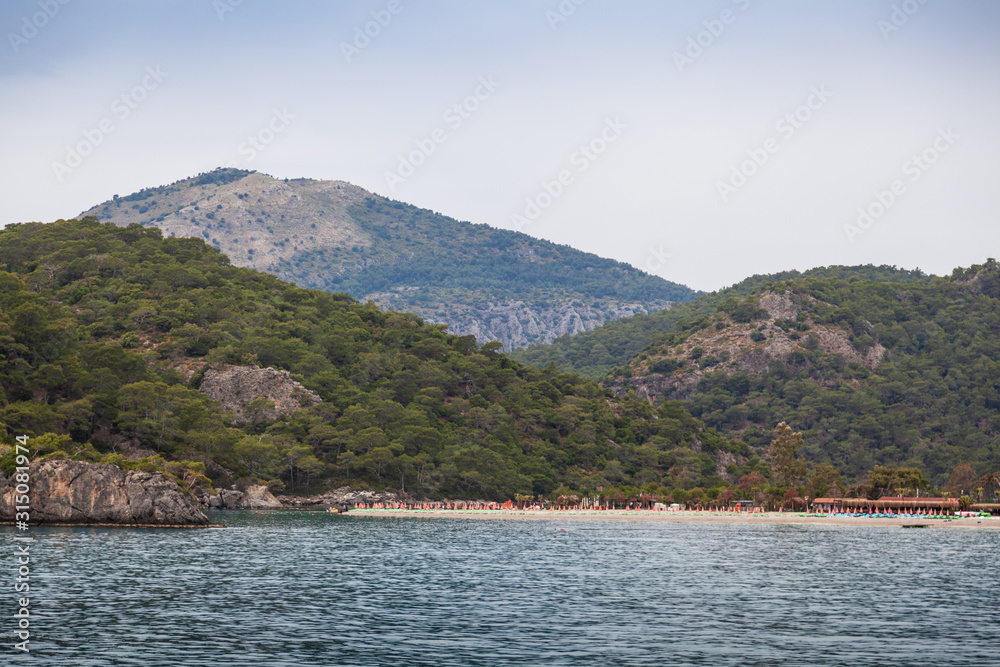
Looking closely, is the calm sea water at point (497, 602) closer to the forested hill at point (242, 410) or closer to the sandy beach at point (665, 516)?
the sandy beach at point (665, 516)

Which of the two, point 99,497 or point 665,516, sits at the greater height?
point 99,497

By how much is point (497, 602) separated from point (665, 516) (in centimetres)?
10093

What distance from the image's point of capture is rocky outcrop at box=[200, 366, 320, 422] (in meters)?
168

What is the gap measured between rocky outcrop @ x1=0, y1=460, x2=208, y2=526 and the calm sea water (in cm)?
598

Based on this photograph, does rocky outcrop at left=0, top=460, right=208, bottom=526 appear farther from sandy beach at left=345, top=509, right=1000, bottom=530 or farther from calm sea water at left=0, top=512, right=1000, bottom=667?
sandy beach at left=345, top=509, right=1000, bottom=530

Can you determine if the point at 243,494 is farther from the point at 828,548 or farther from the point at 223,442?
the point at 828,548

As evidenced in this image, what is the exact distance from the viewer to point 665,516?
145500 mm

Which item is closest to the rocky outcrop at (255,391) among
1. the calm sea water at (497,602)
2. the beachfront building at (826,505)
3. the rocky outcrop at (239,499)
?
the rocky outcrop at (239,499)

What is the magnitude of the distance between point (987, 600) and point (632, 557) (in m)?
29.2

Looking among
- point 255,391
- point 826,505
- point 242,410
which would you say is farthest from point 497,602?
point 255,391

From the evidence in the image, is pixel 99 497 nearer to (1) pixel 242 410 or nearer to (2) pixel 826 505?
(1) pixel 242 410

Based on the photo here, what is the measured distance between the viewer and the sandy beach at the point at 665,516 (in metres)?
130

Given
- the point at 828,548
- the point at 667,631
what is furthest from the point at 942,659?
the point at 828,548

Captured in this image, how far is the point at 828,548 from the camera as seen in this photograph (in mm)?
84438
